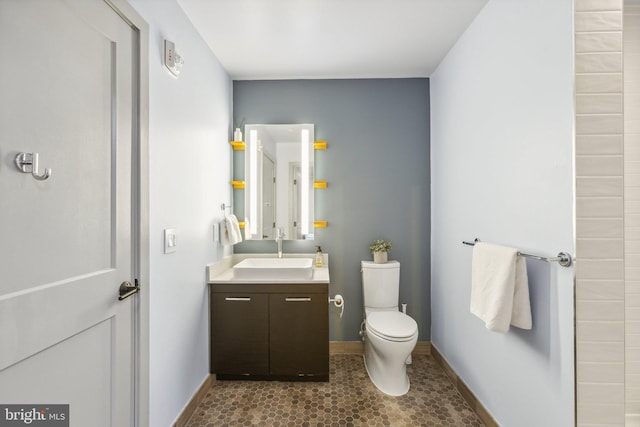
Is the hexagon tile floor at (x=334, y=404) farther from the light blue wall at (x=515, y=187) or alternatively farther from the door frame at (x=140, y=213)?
the door frame at (x=140, y=213)

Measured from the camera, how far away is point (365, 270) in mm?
2463

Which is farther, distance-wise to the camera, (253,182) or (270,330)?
(253,182)

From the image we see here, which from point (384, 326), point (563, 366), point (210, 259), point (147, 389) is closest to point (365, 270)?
point (384, 326)

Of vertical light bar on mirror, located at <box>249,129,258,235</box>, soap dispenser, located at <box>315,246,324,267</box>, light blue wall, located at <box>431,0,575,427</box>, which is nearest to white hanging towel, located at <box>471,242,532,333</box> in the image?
light blue wall, located at <box>431,0,575,427</box>

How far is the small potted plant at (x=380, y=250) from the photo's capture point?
2.49 meters

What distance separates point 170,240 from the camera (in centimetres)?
155

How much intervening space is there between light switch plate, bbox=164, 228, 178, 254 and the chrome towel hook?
0.68m

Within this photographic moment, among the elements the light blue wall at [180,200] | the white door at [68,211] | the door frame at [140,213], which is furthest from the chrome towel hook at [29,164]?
the light blue wall at [180,200]

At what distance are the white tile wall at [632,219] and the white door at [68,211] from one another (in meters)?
2.40

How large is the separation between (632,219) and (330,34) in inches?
79.5

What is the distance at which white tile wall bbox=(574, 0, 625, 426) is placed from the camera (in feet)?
3.62

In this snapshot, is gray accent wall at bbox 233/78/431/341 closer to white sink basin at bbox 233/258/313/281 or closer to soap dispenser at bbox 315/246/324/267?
soap dispenser at bbox 315/246/324/267

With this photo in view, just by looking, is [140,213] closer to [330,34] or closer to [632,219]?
[330,34]


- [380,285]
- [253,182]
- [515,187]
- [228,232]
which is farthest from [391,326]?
[253,182]
